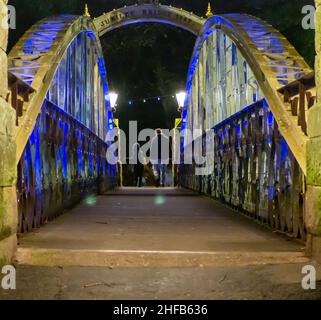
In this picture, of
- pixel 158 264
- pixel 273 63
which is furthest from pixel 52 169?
pixel 273 63

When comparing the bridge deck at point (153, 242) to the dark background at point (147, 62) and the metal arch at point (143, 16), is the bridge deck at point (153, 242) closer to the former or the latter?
the metal arch at point (143, 16)

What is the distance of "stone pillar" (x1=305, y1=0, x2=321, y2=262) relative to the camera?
15.3 ft

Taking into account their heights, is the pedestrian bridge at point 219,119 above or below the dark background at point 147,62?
below

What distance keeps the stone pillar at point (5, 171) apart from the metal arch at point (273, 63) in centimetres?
311

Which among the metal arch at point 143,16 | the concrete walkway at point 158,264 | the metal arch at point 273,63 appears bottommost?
the concrete walkway at point 158,264

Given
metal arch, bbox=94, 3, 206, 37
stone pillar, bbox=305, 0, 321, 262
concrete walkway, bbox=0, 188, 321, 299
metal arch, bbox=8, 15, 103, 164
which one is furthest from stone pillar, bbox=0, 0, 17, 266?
metal arch, bbox=94, 3, 206, 37

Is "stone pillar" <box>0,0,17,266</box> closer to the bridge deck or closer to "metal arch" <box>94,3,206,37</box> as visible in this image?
the bridge deck

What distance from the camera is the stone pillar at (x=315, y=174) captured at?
15.3 feet

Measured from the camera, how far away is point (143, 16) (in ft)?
69.6

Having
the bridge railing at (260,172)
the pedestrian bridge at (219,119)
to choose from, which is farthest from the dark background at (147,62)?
the bridge railing at (260,172)

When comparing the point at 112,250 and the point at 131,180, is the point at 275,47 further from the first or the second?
the point at 131,180

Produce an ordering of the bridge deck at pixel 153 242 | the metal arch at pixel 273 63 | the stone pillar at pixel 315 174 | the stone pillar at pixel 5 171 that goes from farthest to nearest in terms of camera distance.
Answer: the metal arch at pixel 273 63, the bridge deck at pixel 153 242, the stone pillar at pixel 315 174, the stone pillar at pixel 5 171

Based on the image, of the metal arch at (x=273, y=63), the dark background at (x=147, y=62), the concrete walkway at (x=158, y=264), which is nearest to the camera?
the concrete walkway at (x=158, y=264)
